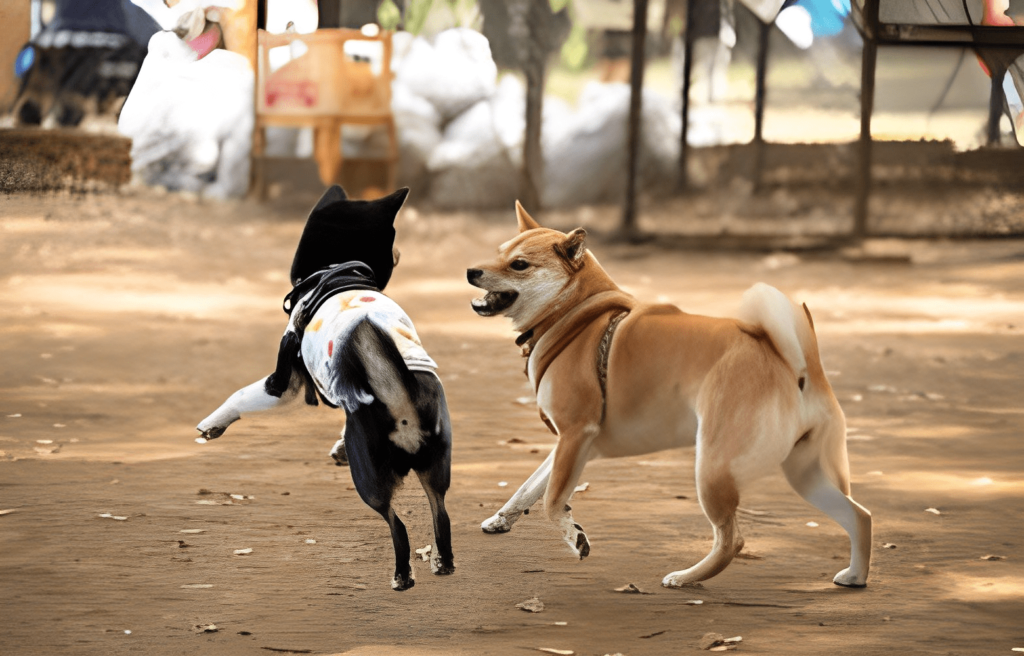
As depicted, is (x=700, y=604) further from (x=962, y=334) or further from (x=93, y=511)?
(x=962, y=334)

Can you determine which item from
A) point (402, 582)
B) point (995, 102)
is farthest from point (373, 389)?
point (995, 102)

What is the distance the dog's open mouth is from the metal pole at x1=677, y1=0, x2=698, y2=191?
427 inches

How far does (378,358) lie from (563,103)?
11268 millimetres

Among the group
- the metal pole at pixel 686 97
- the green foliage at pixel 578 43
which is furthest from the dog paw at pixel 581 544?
the green foliage at pixel 578 43

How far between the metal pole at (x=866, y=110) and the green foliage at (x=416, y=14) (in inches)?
203

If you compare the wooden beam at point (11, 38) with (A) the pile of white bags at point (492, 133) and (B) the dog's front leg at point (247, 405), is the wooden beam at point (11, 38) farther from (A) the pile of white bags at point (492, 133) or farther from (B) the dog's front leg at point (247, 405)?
(B) the dog's front leg at point (247, 405)

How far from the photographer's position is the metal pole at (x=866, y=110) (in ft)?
47.5

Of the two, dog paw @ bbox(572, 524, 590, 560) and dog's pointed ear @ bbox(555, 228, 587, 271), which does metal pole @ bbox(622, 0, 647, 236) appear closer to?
dog's pointed ear @ bbox(555, 228, 587, 271)

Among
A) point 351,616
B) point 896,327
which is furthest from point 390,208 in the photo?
point 896,327

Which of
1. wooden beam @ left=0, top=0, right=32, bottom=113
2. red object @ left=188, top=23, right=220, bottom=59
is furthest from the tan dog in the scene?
wooden beam @ left=0, top=0, right=32, bottom=113

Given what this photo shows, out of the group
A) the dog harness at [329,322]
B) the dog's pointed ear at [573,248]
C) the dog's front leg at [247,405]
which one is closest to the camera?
the dog harness at [329,322]

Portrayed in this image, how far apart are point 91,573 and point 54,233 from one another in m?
10.2

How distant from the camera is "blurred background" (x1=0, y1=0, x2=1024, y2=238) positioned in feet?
47.8

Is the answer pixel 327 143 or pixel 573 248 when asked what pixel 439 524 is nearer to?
pixel 573 248
